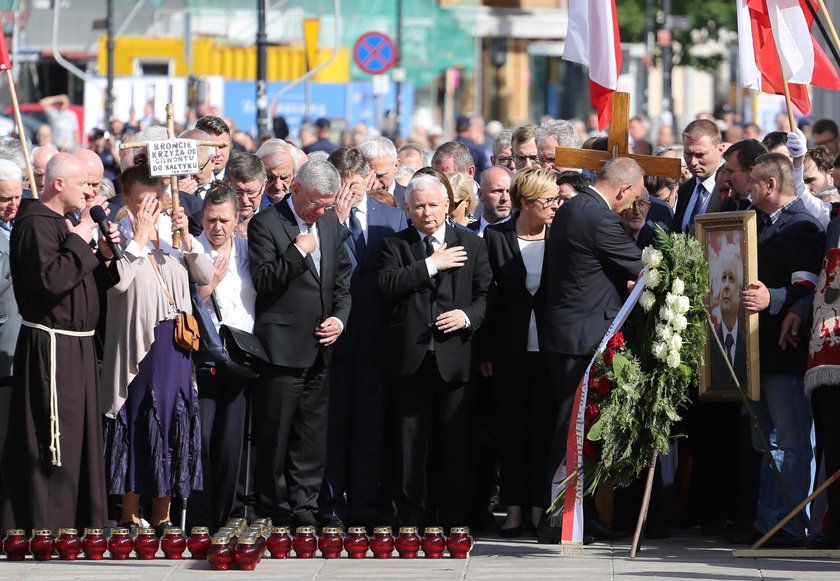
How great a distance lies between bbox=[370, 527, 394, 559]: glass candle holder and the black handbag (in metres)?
1.35

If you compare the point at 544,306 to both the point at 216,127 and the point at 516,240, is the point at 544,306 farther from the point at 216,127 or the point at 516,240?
the point at 216,127

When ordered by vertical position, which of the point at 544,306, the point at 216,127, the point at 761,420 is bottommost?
the point at 761,420

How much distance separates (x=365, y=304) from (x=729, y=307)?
233 centimetres

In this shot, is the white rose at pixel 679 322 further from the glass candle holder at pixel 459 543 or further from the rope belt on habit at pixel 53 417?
the rope belt on habit at pixel 53 417

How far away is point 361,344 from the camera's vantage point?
422 inches

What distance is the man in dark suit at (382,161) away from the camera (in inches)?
475

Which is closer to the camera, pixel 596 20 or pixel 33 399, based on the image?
pixel 33 399

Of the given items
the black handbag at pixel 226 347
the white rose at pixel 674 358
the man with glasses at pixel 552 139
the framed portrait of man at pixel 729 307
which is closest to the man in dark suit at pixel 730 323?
the framed portrait of man at pixel 729 307

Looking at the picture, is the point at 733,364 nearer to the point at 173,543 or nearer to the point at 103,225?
the point at 173,543

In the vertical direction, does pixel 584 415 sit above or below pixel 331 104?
below

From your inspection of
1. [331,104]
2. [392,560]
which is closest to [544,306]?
[392,560]

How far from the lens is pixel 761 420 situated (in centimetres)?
1014

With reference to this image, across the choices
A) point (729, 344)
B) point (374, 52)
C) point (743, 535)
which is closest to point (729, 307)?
point (729, 344)

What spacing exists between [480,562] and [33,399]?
8.64 feet
